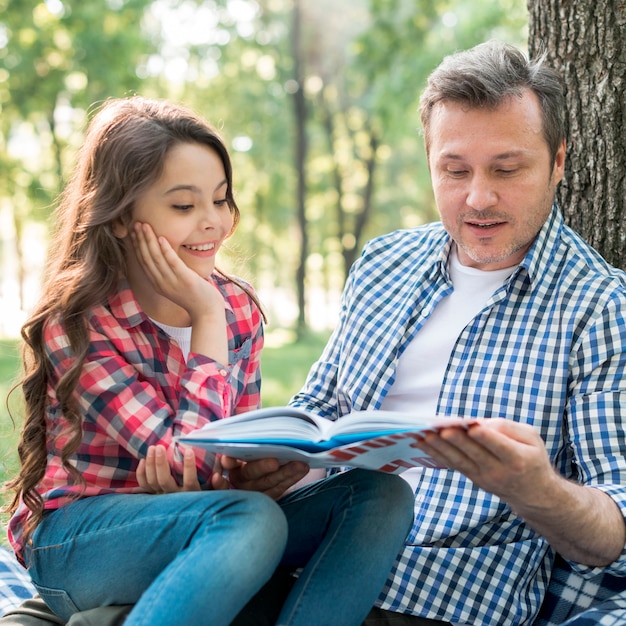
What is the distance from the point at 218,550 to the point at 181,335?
2.45 feet

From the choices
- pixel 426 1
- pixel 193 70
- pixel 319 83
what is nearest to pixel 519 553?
pixel 426 1

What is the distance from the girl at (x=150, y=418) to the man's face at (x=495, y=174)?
69 cm

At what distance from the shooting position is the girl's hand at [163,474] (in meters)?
1.97

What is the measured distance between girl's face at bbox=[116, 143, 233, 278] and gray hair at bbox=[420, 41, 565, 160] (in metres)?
0.76

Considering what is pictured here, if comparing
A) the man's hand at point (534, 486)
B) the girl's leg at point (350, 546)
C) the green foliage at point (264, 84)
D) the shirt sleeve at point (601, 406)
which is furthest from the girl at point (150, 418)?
the green foliage at point (264, 84)

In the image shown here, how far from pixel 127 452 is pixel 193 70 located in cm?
1816

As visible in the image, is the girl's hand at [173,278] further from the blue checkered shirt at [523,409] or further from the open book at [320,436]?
the blue checkered shirt at [523,409]

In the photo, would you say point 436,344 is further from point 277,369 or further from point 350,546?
point 277,369

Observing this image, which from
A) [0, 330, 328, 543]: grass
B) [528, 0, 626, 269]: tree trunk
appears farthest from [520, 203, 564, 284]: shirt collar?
[0, 330, 328, 543]: grass

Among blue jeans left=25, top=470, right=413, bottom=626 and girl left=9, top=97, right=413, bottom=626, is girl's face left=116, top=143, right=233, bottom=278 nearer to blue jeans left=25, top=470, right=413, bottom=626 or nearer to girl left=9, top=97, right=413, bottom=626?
girl left=9, top=97, right=413, bottom=626

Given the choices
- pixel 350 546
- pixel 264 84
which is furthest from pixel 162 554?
pixel 264 84

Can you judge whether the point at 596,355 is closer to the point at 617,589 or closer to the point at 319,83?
the point at 617,589

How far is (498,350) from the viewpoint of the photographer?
2463 millimetres

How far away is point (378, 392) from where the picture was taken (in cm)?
266
